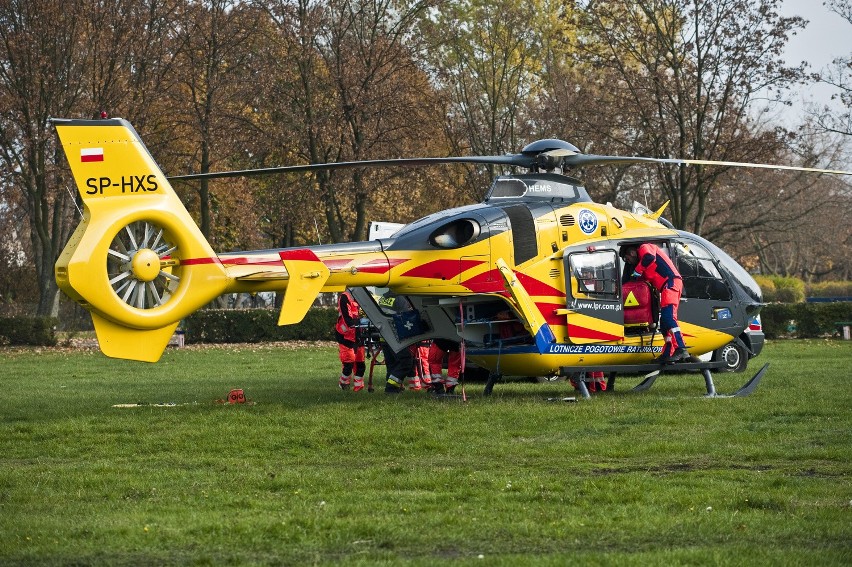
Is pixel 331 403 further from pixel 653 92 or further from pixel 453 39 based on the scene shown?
pixel 453 39

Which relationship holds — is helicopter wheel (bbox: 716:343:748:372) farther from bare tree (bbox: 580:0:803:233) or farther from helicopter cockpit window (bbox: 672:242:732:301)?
bare tree (bbox: 580:0:803:233)

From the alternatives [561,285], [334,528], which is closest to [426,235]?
[561,285]

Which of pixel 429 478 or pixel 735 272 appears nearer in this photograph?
pixel 429 478

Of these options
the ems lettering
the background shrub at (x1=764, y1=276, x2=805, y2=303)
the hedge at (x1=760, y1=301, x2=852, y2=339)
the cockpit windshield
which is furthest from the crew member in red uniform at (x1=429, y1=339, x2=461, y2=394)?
the background shrub at (x1=764, y1=276, x2=805, y2=303)

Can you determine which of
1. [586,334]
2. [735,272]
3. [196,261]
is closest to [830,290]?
[735,272]

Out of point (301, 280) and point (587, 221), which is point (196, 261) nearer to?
point (301, 280)

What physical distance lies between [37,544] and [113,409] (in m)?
8.93

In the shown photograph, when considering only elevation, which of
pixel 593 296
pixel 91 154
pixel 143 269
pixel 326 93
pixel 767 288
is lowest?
pixel 767 288

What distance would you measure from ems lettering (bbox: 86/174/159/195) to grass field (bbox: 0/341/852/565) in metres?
3.05

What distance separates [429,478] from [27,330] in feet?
96.1

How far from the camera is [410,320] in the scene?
18.9 meters

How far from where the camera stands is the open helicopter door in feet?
60.6

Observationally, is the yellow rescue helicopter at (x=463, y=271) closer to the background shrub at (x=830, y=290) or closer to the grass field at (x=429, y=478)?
the grass field at (x=429, y=478)

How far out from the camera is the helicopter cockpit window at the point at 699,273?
65.9 ft
